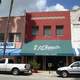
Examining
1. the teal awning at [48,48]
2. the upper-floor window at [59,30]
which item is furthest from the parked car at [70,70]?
the upper-floor window at [59,30]

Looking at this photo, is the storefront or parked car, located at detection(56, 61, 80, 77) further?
the storefront

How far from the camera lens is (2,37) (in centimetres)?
4181

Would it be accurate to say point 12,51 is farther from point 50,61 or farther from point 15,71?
point 15,71

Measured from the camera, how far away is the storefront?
122 feet

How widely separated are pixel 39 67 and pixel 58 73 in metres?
8.36

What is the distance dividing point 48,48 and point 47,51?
0.57m

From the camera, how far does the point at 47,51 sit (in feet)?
124

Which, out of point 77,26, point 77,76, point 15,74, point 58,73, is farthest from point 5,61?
point 77,26

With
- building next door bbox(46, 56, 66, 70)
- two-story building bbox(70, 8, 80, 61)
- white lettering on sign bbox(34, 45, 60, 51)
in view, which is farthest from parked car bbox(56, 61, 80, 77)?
building next door bbox(46, 56, 66, 70)

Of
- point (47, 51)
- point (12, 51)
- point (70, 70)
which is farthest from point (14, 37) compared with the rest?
point (70, 70)

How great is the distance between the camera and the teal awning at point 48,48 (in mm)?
37188

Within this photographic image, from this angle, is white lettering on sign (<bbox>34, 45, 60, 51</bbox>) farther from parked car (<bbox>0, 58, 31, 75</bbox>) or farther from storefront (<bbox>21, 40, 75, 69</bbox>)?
parked car (<bbox>0, 58, 31, 75</bbox>)

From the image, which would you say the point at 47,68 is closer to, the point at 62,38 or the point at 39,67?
the point at 39,67

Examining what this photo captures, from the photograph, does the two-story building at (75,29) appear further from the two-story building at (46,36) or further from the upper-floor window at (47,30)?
the upper-floor window at (47,30)
